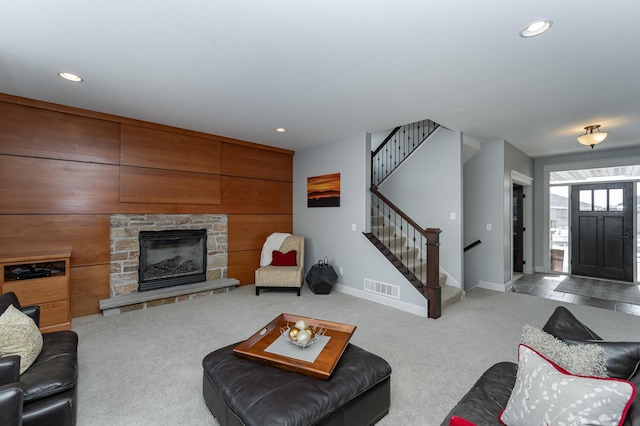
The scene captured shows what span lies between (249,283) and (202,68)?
3.87 m

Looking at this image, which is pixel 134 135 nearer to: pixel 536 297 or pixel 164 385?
pixel 164 385

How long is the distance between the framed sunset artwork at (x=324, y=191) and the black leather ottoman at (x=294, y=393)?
342 cm

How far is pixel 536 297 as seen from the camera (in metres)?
4.84

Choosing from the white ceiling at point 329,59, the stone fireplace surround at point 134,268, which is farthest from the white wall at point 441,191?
the stone fireplace surround at point 134,268

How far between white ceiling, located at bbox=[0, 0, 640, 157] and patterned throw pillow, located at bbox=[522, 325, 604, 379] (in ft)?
6.47

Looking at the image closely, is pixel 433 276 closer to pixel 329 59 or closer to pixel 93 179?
pixel 329 59

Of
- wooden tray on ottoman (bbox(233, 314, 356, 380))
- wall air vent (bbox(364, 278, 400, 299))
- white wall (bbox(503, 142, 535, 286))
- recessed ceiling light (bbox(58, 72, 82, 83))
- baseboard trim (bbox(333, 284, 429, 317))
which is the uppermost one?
recessed ceiling light (bbox(58, 72, 82, 83))

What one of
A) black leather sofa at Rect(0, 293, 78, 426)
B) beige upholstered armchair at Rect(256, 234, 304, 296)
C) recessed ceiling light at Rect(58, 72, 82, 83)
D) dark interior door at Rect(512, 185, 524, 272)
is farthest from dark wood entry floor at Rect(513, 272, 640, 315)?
recessed ceiling light at Rect(58, 72, 82, 83)

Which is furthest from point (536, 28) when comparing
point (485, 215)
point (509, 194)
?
point (509, 194)

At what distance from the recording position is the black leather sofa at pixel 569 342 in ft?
4.28

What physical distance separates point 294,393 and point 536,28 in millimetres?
2839

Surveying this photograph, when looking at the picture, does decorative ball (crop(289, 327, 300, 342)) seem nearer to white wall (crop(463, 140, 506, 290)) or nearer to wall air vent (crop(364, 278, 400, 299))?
wall air vent (crop(364, 278, 400, 299))

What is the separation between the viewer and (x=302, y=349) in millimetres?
2031

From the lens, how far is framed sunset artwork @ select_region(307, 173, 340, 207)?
524 centimetres
